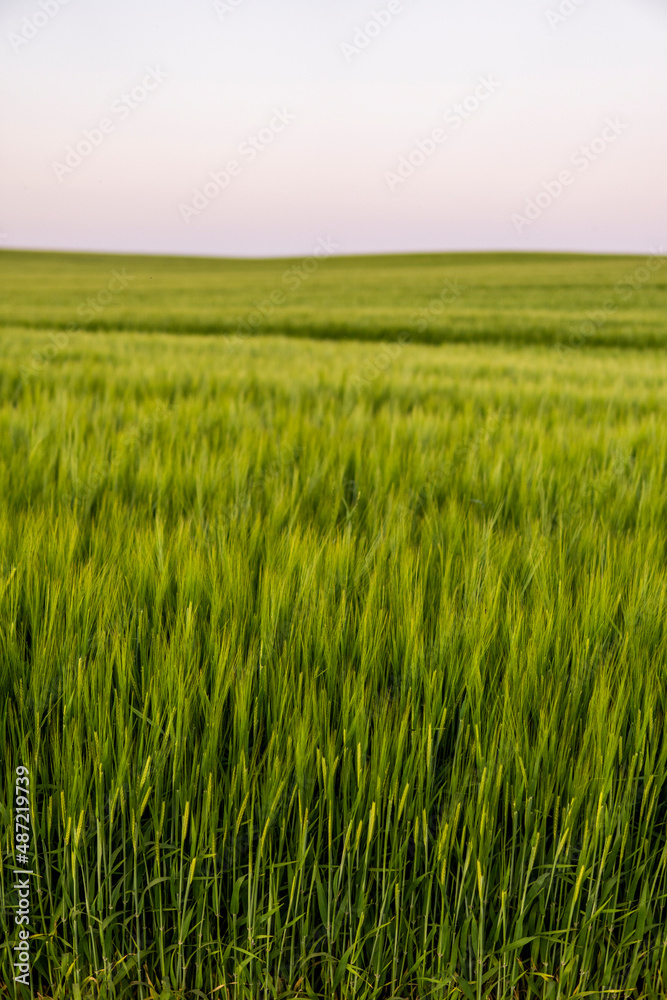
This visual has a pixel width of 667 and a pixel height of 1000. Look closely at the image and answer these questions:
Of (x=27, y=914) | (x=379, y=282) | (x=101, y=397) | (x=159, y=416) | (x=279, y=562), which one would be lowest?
(x=27, y=914)

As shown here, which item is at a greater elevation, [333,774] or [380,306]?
[380,306]

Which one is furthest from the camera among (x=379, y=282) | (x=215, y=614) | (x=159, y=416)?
(x=379, y=282)

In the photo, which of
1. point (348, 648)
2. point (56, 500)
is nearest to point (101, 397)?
point (56, 500)

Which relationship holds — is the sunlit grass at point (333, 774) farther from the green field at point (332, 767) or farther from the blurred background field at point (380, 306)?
the blurred background field at point (380, 306)

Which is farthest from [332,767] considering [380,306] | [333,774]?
[380,306]

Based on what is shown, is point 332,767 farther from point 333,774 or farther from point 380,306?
point 380,306

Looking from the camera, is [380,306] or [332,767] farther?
[380,306]

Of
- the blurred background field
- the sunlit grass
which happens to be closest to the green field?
the sunlit grass

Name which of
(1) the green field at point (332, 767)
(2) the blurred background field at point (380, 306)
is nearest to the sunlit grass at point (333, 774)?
(1) the green field at point (332, 767)

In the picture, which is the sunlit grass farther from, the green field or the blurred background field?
the blurred background field

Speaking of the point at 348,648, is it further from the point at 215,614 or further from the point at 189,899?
the point at 189,899

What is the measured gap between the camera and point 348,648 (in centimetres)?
99

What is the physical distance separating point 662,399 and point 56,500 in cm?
316

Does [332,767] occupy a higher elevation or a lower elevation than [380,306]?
lower
